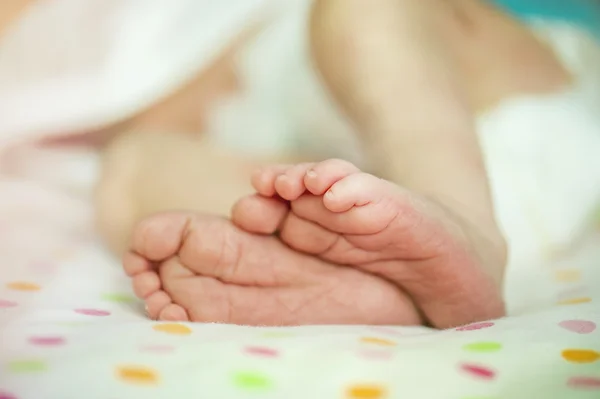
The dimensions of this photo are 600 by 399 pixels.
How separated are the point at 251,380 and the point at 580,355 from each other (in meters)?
0.21

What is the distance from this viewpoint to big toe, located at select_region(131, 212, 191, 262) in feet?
1.79

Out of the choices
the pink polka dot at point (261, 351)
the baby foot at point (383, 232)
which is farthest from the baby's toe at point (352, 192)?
the pink polka dot at point (261, 351)

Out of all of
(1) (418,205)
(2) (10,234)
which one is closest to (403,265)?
(1) (418,205)

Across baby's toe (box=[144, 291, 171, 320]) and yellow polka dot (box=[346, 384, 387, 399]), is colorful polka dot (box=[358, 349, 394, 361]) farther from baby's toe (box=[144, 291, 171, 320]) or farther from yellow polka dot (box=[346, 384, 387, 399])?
baby's toe (box=[144, 291, 171, 320])

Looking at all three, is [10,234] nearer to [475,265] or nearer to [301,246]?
[301,246]

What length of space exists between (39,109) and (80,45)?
109 mm

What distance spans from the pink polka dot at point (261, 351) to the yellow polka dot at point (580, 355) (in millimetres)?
186

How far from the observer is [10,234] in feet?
2.23

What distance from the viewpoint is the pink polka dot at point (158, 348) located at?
0.44 meters

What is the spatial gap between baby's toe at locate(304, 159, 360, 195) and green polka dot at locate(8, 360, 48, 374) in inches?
8.3

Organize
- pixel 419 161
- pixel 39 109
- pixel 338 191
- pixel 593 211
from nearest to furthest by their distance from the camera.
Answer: pixel 338 191, pixel 419 161, pixel 593 211, pixel 39 109

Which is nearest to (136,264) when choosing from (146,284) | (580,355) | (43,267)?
(146,284)

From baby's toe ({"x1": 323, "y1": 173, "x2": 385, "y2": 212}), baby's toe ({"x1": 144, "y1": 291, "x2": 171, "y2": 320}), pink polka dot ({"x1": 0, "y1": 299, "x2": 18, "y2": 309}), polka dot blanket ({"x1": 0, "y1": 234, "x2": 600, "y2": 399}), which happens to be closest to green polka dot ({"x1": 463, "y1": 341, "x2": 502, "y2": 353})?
polka dot blanket ({"x1": 0, "y1": 234, "x2": 600, "y2": 399})

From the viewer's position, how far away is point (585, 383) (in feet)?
1.38
